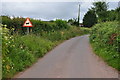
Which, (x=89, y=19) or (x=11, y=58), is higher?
→ (x=89, y=19)

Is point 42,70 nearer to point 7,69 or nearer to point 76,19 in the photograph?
point 7,69

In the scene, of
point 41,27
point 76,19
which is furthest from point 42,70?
point 76,19

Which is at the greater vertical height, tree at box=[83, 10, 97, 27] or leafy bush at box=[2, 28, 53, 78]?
tree at box=[83, 10, 97, 27]

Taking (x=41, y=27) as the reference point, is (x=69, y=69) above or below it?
below

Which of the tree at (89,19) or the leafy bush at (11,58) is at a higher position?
the tree at (89,19)

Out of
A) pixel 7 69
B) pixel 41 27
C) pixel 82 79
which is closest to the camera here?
pixel 82 79

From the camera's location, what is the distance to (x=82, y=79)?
8.32 m

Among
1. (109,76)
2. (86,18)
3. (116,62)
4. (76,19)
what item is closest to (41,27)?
(116,62)

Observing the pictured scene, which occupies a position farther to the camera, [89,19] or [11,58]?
[89,19]

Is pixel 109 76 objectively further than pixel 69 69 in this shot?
No

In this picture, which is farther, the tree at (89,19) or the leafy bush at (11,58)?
the tree at (89,19)

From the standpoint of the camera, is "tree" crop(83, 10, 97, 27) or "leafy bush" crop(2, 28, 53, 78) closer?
"leafy bush" crop(2, 28, 53, 78)

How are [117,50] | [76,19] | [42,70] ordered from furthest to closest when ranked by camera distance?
[76,19] → [117,50] → [42,70]

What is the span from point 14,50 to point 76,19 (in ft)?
169
